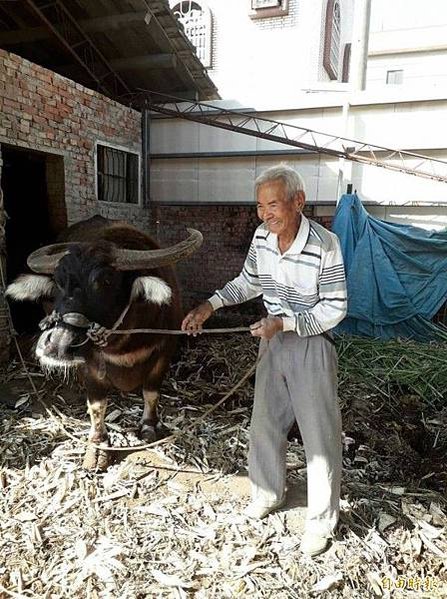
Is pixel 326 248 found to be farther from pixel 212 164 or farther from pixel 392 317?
pixel 212 164

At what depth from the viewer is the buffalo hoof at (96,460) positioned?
3.42m

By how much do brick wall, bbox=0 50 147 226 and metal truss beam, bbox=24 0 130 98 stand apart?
2.25 feet

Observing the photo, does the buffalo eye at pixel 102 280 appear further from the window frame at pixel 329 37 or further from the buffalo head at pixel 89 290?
the window frame at pixel 329 37

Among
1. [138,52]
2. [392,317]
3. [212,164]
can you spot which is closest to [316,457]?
[392,317]

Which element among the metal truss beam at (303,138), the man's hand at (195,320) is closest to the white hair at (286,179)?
the man's hand at (195,320)

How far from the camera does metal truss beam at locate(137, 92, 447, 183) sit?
6.39 metres

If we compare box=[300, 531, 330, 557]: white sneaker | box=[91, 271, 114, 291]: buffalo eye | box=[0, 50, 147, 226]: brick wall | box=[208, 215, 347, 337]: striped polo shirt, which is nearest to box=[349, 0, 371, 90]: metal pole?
box=[0, 50, 147, 226]: brick wall

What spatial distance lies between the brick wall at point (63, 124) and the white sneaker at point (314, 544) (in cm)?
502

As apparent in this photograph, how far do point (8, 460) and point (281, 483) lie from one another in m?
2.17

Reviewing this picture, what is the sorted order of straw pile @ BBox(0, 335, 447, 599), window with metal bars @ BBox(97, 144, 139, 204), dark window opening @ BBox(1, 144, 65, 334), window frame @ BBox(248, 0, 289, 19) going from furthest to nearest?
window frame @ BBox(248, 0, 289, 19), window with metal bars @ BBox(97, 144, 139, 204), dark window opening @ BBox(1, 144, 65, 334), straw pile @ BBox(0, 335, 447, 599)

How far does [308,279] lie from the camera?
238cm

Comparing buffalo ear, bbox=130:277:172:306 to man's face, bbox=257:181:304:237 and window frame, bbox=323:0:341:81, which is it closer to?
man's face, bbox=257:181:304:237

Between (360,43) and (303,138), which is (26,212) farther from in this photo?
(360,43)

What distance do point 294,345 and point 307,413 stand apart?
1.26 feet
